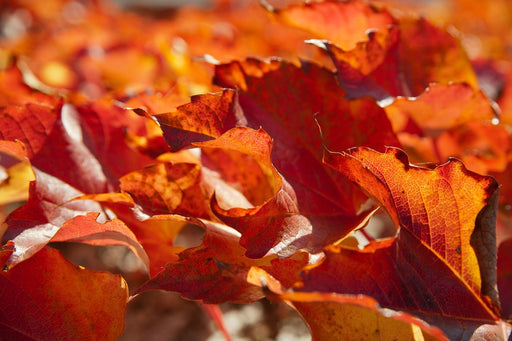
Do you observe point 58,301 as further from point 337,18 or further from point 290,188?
point 337,18

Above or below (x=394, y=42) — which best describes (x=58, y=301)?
below

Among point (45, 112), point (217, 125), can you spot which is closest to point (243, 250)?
point (217, 125)

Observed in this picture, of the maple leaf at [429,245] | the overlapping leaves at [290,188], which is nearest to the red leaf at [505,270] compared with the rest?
the overlapping leaves at [290,188]

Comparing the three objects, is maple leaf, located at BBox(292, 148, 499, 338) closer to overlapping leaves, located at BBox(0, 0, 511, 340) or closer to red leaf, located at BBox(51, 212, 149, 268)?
overlapping leaves, located at BBox(0, 0, 511, 340)

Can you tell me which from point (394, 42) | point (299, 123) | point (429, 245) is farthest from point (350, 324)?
point (394, 42)

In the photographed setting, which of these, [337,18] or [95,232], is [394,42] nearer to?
[337,18]

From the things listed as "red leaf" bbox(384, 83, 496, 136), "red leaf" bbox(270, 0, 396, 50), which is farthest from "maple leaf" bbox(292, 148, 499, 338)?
"red leaf" bbox(270, 0, 396, 50)

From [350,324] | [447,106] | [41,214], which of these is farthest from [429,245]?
[41,214]

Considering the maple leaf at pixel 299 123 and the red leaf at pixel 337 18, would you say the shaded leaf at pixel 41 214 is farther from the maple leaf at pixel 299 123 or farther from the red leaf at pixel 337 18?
the red leaf at pixel 337 18

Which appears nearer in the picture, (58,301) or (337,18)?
(58,301)
